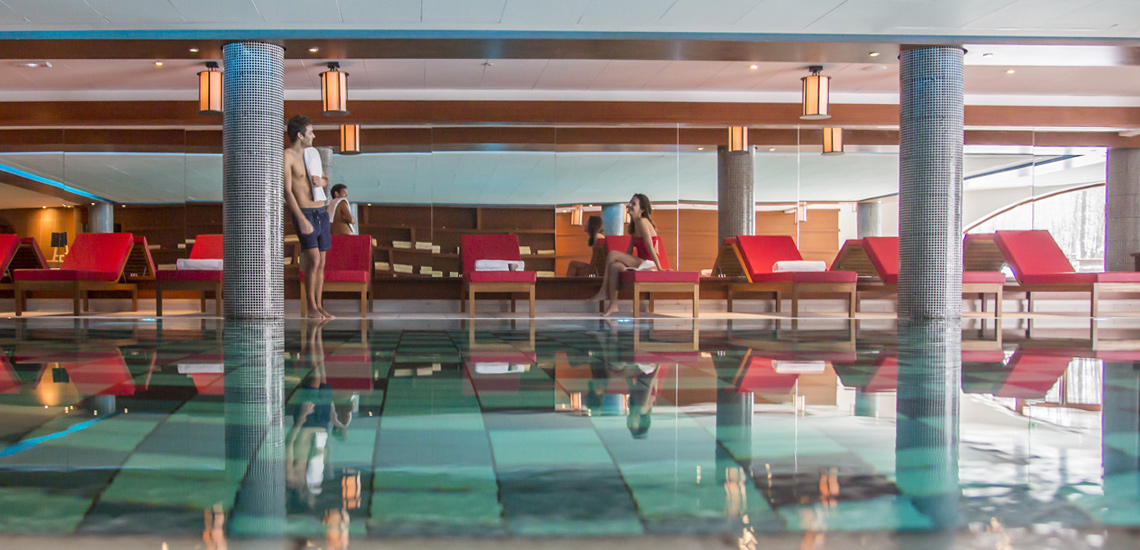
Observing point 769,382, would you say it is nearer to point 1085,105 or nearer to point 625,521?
point 625,521

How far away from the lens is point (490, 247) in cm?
943

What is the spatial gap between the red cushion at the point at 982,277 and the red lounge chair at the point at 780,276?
114 centimetres

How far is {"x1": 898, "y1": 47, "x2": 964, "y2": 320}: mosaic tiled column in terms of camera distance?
298 inches

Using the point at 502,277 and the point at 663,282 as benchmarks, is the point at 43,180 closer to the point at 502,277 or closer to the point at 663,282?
the point at 502,277

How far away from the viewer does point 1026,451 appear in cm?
168

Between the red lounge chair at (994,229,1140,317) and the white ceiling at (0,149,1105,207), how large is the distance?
2.29m

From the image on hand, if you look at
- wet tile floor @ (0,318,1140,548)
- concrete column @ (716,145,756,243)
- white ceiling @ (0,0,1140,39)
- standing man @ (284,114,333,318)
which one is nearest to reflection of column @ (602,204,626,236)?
concrete column @ (716,145,756,243)

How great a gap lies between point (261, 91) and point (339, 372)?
197 inches

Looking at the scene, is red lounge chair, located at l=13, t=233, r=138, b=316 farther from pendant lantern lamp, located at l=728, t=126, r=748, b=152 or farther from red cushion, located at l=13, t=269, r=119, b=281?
pendant lantern lamp, located at l=728, t=126, r=748, b=152

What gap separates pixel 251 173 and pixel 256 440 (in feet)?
19.7

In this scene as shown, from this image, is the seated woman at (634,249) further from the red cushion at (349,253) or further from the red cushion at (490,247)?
the red cushion at (349,253)

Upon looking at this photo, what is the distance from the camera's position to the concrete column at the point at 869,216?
36.0ft

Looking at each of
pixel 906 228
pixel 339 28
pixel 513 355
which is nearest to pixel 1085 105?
pixel 906 228

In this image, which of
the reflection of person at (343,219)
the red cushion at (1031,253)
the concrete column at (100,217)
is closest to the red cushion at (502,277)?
the reflection of person at (343,219)
